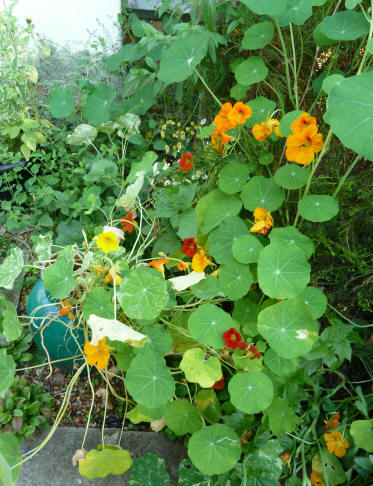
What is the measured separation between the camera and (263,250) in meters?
1.49

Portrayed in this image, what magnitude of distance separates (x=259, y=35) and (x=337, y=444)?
168 cm

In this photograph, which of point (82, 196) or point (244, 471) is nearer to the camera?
point (244, 471)

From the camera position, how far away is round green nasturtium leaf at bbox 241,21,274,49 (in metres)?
1.67

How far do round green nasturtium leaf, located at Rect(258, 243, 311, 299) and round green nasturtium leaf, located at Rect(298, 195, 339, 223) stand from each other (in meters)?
0.15

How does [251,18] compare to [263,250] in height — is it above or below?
above

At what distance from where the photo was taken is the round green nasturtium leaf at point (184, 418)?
5.24ft

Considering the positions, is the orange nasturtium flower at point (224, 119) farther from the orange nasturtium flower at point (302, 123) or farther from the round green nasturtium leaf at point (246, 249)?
the round green nasturtium leaf at point (246, 249)

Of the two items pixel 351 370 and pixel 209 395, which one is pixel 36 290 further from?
pixel 351 370

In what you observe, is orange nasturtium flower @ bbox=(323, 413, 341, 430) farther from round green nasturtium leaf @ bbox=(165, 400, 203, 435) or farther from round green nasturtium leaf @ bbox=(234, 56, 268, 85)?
round green nasturtium leaf @ bbox=(234, 56, 268, 85)

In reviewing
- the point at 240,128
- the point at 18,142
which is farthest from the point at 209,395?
the point at 18,142

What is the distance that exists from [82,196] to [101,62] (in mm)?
1145

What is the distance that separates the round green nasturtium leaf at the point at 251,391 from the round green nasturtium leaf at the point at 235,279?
0.98 ft

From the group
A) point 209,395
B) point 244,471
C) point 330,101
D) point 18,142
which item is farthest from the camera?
point 18,142

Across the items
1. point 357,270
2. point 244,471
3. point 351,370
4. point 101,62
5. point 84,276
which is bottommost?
point 351,370
